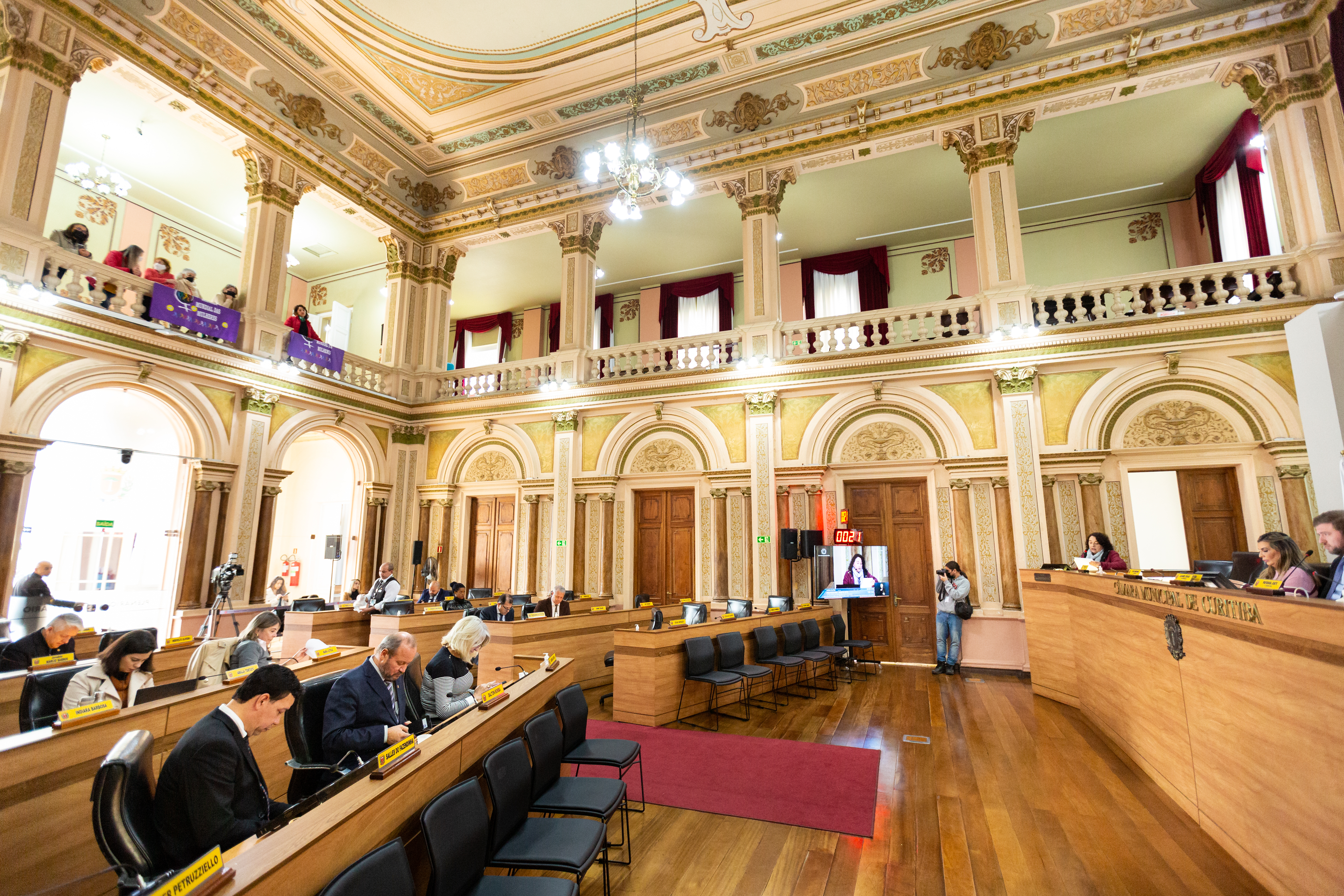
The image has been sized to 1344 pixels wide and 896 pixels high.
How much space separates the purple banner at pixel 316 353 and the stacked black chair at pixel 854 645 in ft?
28.8

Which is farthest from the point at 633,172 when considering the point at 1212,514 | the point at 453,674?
the point at 1212,514

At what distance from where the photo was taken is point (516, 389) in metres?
11.2

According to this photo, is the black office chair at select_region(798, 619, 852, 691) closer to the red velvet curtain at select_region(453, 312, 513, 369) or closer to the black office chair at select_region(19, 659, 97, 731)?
the black office chair at select_region(19, 659, 97, 731)

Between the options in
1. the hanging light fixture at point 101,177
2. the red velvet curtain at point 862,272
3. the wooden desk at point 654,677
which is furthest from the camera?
the red velvet curtain at point 862,272

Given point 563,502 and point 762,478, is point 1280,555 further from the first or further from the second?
point 563,502

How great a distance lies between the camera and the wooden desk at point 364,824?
1.55 meters

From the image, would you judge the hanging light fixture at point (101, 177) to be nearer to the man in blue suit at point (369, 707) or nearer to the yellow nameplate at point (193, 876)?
the man in blue suit at point (369, 707)

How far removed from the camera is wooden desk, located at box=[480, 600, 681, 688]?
648 centimetres

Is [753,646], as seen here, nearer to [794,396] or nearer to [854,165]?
[794,396]

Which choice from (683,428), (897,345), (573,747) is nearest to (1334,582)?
(573,747)

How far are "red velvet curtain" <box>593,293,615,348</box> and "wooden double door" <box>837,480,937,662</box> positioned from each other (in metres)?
7.39

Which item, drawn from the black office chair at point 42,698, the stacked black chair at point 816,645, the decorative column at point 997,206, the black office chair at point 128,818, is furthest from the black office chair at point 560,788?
the decorative column at point 997,206

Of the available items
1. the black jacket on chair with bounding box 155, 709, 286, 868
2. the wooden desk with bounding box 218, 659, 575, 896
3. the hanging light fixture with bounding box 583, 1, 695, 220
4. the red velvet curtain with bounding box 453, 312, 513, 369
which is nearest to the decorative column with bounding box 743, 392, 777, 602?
the hanging light fixture with bounding box 583, 1, 695, 220

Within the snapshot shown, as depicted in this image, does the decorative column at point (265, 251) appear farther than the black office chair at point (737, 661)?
Yes
